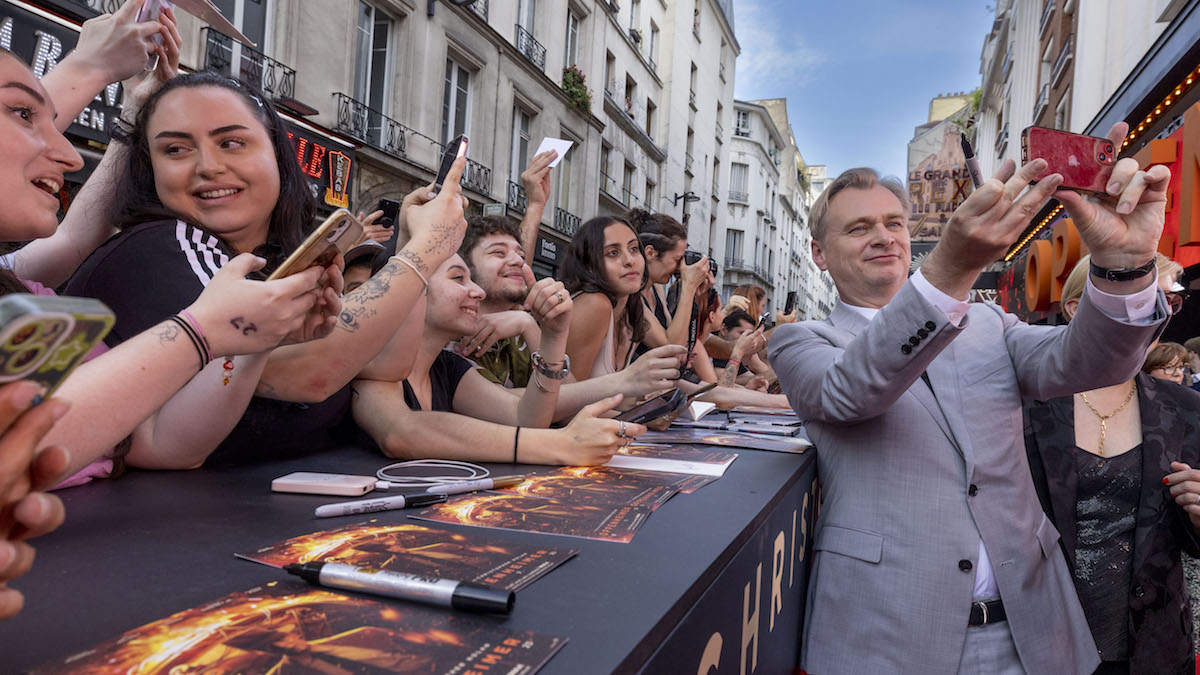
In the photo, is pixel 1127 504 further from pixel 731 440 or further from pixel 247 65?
pixel 247 65

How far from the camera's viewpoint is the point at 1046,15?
1445cm

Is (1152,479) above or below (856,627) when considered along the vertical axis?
above

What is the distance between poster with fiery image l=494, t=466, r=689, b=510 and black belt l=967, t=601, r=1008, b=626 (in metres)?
0.82

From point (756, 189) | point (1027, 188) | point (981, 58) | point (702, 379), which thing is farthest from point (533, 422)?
point (756, 189)

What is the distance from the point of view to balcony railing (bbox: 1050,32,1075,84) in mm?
11639

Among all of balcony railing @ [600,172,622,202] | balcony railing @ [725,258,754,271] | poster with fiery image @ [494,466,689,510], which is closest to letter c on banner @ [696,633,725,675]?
poster with fiery image @ [494,466,689,510]

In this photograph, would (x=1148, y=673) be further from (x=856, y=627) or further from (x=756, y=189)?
(x=756, y=189)

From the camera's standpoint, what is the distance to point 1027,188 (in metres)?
1.47

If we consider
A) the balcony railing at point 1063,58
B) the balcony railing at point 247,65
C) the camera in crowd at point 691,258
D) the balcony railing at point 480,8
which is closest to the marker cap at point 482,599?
the camera in crowd at point 691,258

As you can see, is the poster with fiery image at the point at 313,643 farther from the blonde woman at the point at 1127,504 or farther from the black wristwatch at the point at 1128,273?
the blonde woman at the point at 1127,504

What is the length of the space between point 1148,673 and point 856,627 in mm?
Result: 1030

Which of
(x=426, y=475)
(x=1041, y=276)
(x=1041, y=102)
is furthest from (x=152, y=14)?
(x=1041, y=102)

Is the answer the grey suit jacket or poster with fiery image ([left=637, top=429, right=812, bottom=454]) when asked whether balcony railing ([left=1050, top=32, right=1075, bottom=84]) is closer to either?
poster with fiery image ([left=637, top=429, right=812, bottom=454])

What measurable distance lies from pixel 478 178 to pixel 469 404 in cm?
1114
